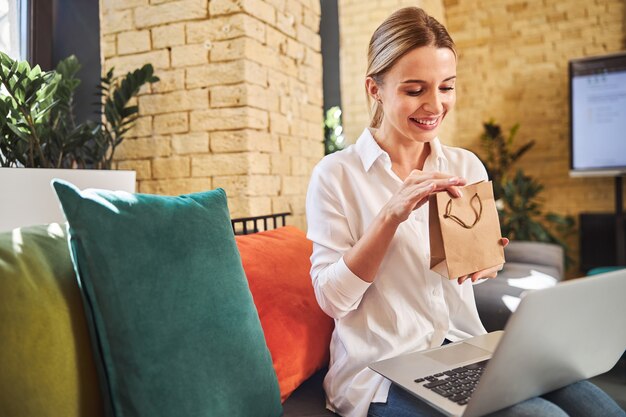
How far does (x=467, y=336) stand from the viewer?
4.14 feet

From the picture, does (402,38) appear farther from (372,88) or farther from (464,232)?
(464,232)

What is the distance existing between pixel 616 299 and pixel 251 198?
4.87 feet

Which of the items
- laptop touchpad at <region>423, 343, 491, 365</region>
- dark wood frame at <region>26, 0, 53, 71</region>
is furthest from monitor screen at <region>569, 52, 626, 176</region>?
dark wood frame at <region>26, 0, 53, 71</region>

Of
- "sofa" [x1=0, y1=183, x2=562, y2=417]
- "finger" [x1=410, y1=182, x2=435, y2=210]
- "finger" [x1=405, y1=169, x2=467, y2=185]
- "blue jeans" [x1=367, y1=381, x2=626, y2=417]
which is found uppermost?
"finger" [x1=405, y1=169, x2=467, y2=185]

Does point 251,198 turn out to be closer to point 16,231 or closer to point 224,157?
point 224,157

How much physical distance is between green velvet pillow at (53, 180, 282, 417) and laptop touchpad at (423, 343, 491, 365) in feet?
1.21

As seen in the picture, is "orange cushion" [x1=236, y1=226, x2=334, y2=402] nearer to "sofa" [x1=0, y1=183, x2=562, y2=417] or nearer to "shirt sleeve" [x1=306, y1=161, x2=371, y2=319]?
"sofa" [x1=0, y1=183, x2=562, y2=417]

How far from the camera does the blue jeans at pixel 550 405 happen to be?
87cm

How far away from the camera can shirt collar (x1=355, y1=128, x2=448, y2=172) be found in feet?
4.10

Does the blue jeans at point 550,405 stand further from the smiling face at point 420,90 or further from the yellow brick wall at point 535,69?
the yellow brick wall at point 535,69

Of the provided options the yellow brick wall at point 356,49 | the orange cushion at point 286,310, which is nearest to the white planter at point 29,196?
the orange cushion at point 286,310

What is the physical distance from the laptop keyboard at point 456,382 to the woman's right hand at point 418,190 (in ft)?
1.05

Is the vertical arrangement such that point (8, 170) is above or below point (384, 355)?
above

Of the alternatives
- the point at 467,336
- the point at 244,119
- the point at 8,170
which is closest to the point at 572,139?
the point at 244,119
